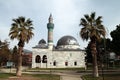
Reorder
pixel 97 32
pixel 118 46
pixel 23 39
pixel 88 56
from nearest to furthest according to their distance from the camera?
pixel 97 32 → pixel 23 39 → pixel 118 46 → pixel 88 56

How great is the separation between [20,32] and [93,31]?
12890 millimetres

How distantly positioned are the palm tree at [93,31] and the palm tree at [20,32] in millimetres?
9856

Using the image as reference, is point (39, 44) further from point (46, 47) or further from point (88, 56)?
point (88, 56)

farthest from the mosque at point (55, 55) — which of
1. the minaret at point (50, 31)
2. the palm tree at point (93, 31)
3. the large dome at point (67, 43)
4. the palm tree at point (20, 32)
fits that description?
the palm tree at point (93, 31)

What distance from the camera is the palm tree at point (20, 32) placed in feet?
128

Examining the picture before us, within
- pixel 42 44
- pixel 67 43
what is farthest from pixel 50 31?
pixel 67 43

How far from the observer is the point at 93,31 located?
3616 centimetres

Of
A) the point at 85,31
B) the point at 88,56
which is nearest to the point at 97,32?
the point at 85,31

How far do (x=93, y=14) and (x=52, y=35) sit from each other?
60648 millimetres

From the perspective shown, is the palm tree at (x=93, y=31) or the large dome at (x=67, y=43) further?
the large dome at (x=67, y=43)

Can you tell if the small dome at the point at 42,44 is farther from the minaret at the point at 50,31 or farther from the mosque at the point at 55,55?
the minaret at the point at 50,31

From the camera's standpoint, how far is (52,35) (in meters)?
97.8

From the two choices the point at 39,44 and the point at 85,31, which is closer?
the point at 85,31

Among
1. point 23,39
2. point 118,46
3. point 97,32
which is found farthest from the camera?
point 118,46
